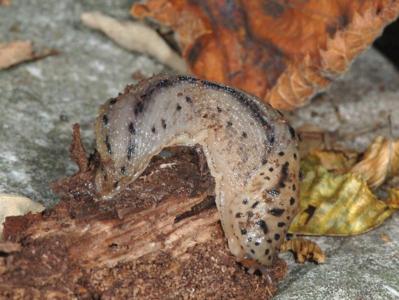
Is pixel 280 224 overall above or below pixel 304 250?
above

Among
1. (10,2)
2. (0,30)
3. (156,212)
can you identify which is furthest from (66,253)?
(10,2)

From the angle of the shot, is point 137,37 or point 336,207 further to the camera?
point 137,37

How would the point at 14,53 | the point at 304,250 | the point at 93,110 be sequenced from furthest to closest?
the point at 14,53
the point at 93,110
the point at 304,250

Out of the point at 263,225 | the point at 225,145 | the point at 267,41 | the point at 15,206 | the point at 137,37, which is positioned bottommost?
the point at 137,37

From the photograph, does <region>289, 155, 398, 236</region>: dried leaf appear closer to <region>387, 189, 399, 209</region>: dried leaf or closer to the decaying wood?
<region>387, 189, 399, 209</region>: dried leaf

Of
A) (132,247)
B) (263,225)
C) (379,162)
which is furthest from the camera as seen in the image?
(379,162)

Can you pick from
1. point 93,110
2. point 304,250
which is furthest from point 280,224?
point 93,110

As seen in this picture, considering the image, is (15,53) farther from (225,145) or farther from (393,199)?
(393,199)
